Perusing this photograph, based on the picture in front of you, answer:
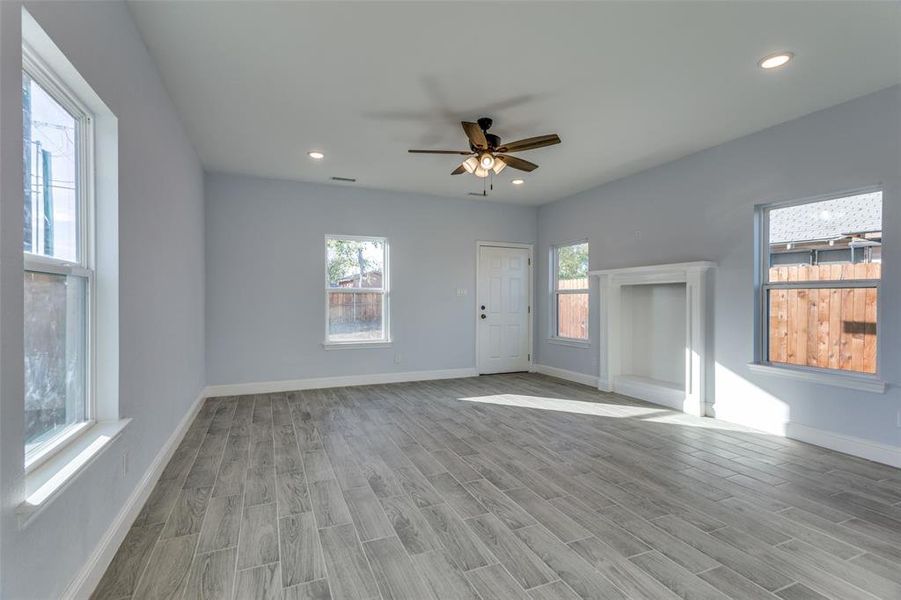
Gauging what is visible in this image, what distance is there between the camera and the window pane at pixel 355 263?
5.96 m

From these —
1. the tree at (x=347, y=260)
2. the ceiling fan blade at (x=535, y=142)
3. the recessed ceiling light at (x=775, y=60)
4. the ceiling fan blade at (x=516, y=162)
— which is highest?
the recessed ceiling light at (x=775, y=60)

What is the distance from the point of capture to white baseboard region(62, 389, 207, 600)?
1.67 m

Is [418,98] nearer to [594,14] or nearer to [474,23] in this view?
[474,23]

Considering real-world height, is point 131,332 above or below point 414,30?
below

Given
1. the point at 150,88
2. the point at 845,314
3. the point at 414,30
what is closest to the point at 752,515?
the point at 845,314

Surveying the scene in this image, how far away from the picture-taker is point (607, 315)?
5621 mm

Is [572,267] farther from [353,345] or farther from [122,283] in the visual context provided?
[122,283]

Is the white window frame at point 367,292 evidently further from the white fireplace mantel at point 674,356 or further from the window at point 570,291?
the white fireplace mantel at point 674,356

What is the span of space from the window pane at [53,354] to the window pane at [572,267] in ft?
18.6

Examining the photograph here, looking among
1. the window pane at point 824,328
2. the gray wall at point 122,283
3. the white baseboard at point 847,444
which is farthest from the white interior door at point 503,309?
the gray wall at point 122,283

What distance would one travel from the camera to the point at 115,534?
2.04m

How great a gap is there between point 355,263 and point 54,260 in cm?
439

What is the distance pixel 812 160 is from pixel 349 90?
3832mm

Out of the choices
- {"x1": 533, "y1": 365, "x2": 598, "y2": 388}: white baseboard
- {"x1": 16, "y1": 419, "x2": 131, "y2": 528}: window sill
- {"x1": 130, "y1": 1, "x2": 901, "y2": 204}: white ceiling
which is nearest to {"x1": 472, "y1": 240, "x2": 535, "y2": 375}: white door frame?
{"x1": 533, "y1": 365, "x2": 598, "y2": 388}: white baseboard
